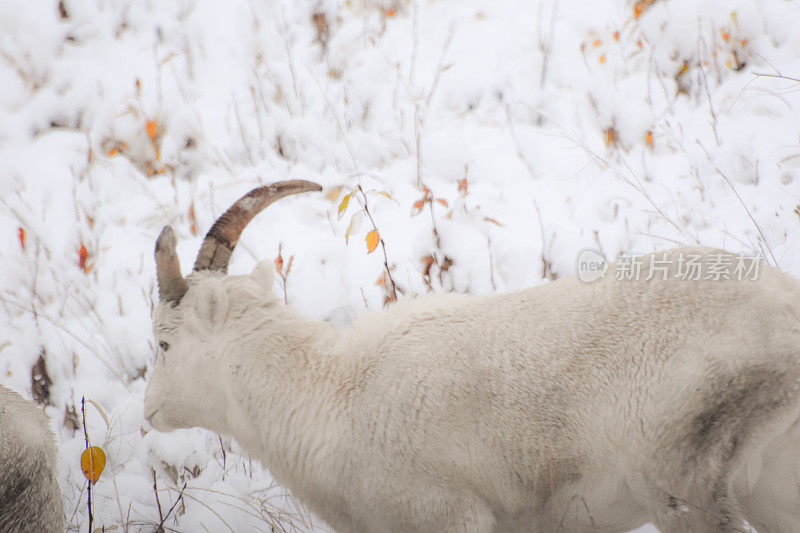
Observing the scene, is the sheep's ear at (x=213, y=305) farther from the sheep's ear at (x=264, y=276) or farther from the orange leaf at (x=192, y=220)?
the orange leaf at (x=192, y=220)

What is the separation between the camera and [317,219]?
228 inches

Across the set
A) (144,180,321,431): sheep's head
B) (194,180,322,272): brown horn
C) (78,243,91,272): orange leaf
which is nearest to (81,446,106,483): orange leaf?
(144,180,321,431): sheep's head

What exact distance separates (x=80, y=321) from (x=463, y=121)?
12.6 ft

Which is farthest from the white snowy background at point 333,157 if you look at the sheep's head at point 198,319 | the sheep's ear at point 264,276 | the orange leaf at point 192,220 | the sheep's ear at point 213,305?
the sheep's ear at point 264,276

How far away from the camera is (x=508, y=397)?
271 cm

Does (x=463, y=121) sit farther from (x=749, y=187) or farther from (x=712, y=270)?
(x=712, y=270)

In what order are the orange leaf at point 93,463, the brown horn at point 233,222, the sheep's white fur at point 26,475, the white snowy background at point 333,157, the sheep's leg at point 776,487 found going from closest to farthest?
the sheep's leg at point 776,487 → the sheep's white fur at point 26,475 → the orange leaf at point 93,463 → the brown horn at point 233,222 → the white snowy background at point 333,157

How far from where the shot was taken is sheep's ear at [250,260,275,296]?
3.19 meters

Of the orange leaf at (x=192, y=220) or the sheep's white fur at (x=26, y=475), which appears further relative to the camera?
the orange leaf at (x=192, y=220)

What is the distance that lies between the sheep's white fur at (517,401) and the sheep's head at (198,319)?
1cm

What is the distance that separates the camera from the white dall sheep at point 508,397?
8.01ft

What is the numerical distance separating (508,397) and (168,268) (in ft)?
5.10

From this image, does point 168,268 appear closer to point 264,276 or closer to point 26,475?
point 264,276

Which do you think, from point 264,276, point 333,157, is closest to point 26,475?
point 264,276
